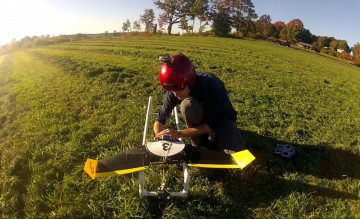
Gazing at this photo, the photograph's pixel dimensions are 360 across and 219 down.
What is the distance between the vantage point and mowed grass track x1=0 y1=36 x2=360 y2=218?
4355 millimetres

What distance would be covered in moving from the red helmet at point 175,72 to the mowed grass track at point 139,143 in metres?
1.54

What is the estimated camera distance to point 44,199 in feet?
14.8

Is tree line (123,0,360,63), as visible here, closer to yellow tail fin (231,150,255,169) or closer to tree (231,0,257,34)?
tree (231,0,257,34)

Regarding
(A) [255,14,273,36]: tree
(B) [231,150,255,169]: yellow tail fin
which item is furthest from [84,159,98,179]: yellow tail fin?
(A) [255,14,273,36]: tree

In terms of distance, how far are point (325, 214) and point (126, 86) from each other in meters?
7.86

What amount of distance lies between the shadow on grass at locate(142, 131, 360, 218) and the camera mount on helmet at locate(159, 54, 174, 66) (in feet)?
6.38

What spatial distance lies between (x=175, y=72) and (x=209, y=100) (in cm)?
85

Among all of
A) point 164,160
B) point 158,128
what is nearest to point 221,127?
point 158,128

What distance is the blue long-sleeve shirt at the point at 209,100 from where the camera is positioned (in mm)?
4902

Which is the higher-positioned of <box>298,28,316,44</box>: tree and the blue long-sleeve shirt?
<box>298,28,316,44</box>: tree

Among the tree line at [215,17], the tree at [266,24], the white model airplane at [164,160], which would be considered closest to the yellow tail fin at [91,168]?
the white model airplane at [164,160]

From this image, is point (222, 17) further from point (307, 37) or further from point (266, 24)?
point (307, 37)

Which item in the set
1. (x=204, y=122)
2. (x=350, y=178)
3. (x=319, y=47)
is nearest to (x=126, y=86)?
(x=204, y=122)

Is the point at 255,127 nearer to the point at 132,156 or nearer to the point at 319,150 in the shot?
the point at 319,150
